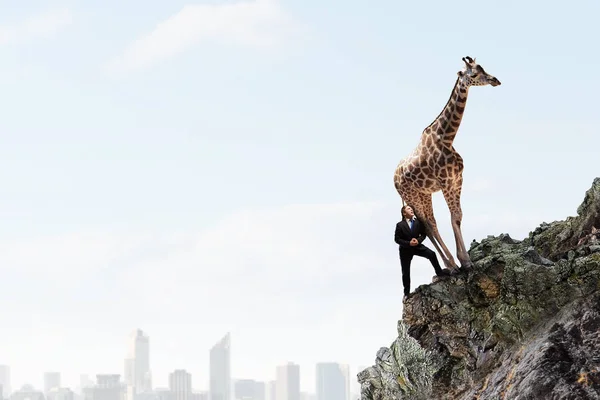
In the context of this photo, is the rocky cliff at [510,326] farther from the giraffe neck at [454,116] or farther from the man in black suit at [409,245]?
the giraffe neck at [454,116]

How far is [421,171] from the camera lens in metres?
16.2

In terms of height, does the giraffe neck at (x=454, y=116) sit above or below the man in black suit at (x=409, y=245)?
above

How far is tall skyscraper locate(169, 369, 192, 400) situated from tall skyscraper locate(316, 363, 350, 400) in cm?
3201

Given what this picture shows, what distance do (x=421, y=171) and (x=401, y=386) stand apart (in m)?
4.04

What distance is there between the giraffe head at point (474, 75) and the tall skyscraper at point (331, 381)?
94638 mm

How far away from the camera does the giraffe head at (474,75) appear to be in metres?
15.7

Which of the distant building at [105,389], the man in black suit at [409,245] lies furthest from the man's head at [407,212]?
the distant building at [105,389]

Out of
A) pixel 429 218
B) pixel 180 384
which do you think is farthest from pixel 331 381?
pixel 429 218

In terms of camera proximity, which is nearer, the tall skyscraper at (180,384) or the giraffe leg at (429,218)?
the giraffe leg at (429,218)

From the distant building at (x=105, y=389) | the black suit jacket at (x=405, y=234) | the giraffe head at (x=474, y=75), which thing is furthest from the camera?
the distant building at (x=105, y=389)

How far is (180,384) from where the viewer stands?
455 ft

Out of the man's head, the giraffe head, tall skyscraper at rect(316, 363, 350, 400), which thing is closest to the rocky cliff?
the man's head

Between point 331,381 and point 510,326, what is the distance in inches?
3952

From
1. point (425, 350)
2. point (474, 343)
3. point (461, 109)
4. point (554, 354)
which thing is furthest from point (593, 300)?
point (461, 109)
